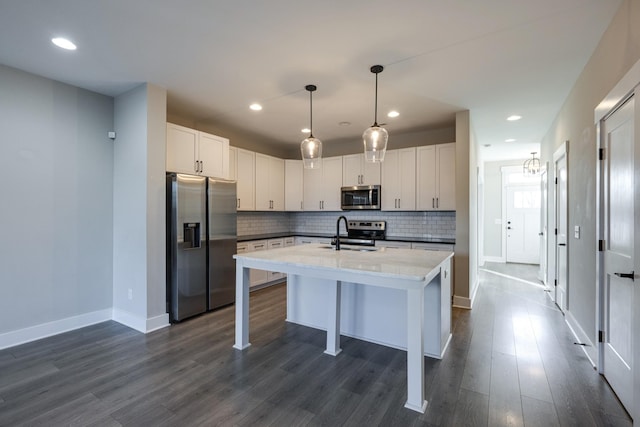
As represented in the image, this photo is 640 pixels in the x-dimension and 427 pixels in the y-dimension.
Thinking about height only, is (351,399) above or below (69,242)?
below

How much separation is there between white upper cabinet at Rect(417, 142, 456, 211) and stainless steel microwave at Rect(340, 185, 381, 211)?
719mm

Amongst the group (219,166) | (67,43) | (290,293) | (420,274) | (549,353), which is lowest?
(549,353)

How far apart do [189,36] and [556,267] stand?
17.7ft

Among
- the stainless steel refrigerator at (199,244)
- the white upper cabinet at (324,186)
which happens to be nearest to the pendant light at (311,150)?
the stainless steel refrigerator at (199,244)

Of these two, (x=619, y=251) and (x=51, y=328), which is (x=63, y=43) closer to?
(x=51, y=328)

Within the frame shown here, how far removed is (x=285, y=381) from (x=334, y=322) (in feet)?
2.23

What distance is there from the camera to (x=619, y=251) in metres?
2.09

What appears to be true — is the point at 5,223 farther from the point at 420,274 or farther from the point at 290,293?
the point at 420,274

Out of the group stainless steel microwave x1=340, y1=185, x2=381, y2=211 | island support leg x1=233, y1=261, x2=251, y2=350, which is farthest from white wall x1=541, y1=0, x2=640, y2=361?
island support leg x1=233, y1=261, x2=251, y2=350

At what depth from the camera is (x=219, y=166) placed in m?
4.26

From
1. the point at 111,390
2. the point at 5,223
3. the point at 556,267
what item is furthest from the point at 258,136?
the point at 556,267

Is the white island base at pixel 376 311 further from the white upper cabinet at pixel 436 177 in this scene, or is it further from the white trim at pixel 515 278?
the white trim at pixel 515 278

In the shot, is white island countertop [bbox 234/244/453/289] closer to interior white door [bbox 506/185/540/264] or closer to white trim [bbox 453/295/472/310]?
white trim [bbox 453/295/472/310]

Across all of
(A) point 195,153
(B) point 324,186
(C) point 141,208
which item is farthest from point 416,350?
(B) point 324,186
